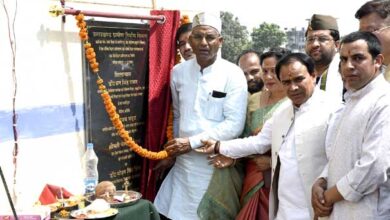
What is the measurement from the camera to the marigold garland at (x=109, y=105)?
333cm

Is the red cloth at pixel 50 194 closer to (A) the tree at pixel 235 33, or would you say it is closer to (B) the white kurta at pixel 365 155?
(B) the white kurta at pixel 365 155

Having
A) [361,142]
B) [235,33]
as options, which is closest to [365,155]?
[361,142]

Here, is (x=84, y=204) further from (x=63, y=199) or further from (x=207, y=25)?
(x=207, y=25)

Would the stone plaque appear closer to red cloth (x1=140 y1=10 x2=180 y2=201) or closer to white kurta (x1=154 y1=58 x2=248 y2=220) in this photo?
red cloth (x1=140 y1=10 x2=180 y2=201)

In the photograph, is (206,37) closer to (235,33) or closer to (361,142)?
(361,142)

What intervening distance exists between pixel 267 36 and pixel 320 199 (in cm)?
4596

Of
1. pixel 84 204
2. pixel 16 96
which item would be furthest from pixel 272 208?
pixel 16 96

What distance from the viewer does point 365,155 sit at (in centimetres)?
222

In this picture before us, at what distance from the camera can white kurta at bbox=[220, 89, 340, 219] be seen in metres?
2.82

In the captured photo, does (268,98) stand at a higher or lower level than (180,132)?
higher

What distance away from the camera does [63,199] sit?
10.3ft

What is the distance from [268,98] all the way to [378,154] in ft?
4.97

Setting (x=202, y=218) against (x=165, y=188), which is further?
(x=165, y=188)

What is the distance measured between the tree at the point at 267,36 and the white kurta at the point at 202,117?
1703 inches
